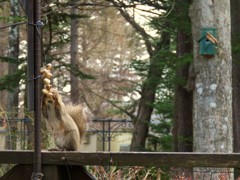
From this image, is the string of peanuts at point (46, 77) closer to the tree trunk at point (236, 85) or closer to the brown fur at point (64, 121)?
the brown fur at point (64, 121)

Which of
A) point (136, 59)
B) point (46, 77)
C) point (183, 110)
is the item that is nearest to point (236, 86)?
point (183, 110)

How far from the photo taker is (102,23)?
20359 mm

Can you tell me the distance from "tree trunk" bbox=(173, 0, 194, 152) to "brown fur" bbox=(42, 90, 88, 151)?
7650 millimetres

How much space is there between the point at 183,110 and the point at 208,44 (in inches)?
180

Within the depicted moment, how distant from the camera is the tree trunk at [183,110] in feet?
37.1

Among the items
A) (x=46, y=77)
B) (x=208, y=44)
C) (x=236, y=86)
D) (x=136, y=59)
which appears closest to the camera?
(x=46, y=77)

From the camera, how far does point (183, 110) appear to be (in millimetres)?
11680

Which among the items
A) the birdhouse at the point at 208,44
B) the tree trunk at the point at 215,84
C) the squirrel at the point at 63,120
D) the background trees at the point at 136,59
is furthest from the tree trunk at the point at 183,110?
the squirrel at the point at 63,120

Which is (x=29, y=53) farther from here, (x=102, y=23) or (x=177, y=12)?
(x=102, y=23)

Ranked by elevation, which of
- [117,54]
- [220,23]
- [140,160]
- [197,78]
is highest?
[117,54]

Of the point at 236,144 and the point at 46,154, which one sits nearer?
the point at 46,154

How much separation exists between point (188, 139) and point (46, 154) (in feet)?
27.2

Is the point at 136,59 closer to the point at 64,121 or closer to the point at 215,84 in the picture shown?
the point at 215,84

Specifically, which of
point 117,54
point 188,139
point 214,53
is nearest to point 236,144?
point 188,139
